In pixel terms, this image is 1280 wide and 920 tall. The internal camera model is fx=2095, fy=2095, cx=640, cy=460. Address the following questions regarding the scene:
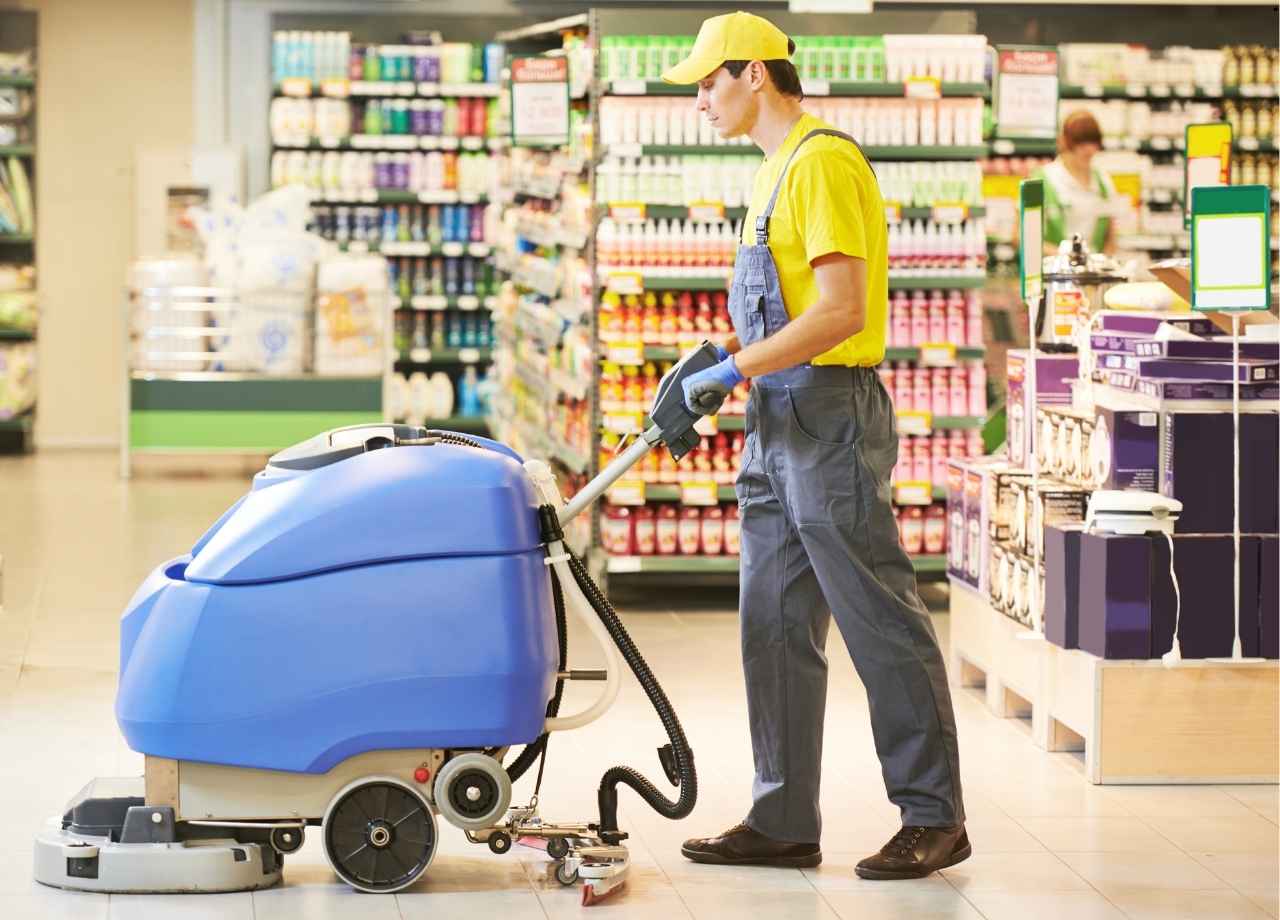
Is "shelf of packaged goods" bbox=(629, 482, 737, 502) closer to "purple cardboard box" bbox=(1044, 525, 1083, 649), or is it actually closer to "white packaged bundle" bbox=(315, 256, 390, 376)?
"purple cardboard box" bbox=(1044, 525, 1083, 649)

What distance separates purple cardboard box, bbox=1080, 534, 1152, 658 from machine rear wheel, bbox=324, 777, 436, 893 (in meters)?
1.86

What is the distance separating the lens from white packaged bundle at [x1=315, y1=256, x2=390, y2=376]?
11008 mm

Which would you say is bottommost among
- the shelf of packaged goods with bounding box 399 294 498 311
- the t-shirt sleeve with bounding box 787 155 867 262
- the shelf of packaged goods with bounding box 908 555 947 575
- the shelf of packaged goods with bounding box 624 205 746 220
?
the shelf of packaged goods with bounding box 908 555 947 575

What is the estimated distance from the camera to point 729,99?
13.7 ft

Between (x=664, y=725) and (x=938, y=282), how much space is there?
4.11 meters

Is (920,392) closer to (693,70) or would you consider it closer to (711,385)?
(693,70)

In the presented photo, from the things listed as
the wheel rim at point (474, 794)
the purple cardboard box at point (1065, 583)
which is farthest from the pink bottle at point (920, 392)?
the wheel rim at point (474, 794)

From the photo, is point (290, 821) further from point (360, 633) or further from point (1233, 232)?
point (1233, 232)

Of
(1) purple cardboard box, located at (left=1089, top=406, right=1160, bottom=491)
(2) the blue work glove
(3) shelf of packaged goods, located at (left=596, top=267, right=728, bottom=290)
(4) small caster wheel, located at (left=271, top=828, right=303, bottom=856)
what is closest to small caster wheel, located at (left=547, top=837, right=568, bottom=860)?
(4) small caster wheel, located at (left=271, top=828, right=303, bottom=856)

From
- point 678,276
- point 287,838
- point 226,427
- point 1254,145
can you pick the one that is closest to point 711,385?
point 287,838

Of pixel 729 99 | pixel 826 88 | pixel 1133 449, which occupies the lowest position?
pixel 1133 449

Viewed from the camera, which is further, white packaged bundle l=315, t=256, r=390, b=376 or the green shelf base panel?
the green shelf base panel

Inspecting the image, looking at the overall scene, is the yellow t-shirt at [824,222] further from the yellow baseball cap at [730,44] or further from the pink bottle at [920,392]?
the pink bottle at [920,392]

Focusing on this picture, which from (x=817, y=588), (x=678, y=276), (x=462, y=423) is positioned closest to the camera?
(x=817, y=588)
